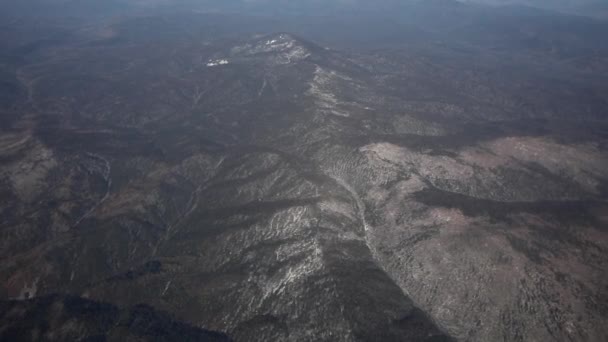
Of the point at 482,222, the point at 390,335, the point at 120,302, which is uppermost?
the point at 482,222

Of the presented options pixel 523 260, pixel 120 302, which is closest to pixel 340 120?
pixel 523 260

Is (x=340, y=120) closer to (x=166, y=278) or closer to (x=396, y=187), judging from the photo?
(x=396, y=187)

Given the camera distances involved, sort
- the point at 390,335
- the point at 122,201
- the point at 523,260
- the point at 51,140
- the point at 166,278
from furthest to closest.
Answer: the point at 51,140
the point at 122,201
the point at 166,278
the point at 523,260
the point at 390,335

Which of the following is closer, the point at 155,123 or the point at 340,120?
the point at 340,120

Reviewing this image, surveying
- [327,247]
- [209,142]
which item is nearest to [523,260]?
[327,247]

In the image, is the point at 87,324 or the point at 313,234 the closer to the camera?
the point at 87,324

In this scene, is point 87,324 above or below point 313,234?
below

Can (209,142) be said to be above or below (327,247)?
below

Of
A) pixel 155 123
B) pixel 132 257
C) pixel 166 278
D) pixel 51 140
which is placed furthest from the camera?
pixel 155 123

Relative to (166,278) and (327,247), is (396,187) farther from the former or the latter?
(166,278)
